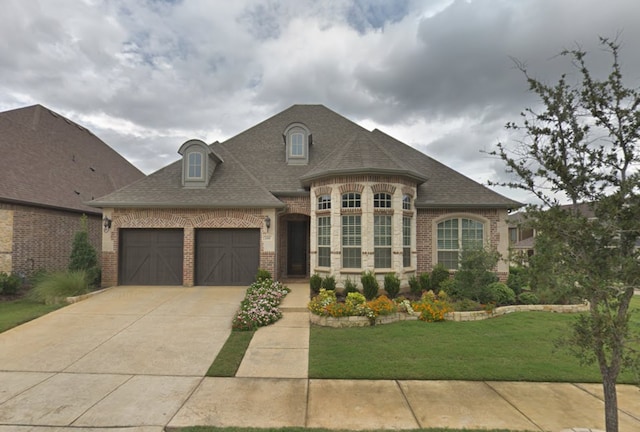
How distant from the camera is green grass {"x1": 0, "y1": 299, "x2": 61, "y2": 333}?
26.3ft

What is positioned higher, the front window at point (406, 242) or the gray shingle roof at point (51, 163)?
the gray shingle roof at point (51, 163)

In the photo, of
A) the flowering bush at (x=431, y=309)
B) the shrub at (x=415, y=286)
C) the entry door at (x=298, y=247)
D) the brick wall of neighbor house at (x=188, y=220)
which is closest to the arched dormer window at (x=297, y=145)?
the entry door at (x=298, y=247)

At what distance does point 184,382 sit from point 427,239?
9853 mm

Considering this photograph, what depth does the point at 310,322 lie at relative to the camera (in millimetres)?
8422

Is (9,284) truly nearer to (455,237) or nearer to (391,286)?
(391,286)

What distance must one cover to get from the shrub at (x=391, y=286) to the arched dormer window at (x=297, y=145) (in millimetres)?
6695

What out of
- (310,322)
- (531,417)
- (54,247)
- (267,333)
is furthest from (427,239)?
(54,247)

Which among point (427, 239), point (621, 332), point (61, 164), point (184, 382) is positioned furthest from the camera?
point (61, 164)

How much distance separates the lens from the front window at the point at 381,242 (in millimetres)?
11062

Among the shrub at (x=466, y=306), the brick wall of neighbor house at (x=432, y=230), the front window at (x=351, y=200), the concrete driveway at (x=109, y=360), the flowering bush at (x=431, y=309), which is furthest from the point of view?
the brick wall of neighbor house at (x=432, y=230)

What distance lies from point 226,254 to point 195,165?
3848 millimetres

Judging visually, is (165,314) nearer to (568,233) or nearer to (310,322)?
(310,322)

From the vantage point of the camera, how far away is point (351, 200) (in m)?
11.3

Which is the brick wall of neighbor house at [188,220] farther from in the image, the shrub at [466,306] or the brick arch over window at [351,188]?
the shrub at [466,306]
